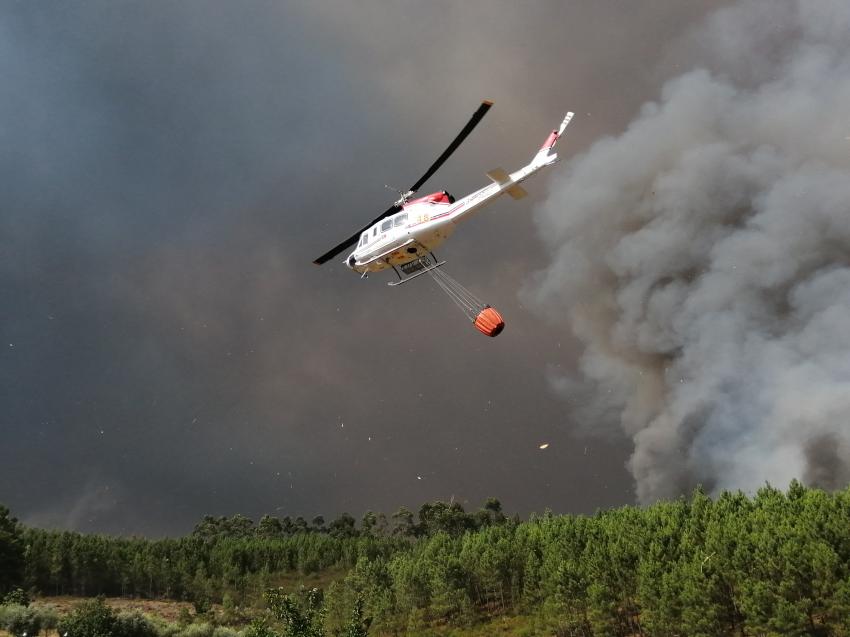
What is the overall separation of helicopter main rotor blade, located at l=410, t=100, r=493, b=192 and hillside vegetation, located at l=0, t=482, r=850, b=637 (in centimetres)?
2620

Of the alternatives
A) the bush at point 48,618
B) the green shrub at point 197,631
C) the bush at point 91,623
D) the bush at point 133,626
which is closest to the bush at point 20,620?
the bush at point 48,618

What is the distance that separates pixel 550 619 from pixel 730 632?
72.3 ft

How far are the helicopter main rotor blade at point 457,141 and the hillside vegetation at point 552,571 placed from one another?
26.2 meters

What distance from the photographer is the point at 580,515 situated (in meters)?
118

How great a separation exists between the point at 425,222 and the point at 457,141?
582 cm

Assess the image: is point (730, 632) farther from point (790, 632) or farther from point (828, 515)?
point (828, 515)

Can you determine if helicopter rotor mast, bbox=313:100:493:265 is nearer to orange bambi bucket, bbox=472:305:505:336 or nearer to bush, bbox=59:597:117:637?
orange bambi bucket, bbox=472:305:505:336

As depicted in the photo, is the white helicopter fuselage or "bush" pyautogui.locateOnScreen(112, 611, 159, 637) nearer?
the white helicopter fuselage

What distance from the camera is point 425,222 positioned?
48.6 meters

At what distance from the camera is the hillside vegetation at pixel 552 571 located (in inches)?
2625

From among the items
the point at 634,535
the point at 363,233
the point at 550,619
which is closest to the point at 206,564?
the point at 550,619

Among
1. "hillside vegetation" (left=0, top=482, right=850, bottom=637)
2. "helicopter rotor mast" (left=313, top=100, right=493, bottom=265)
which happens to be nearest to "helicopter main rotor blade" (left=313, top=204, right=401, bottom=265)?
"helicopter rotor mast" (left=313, top=100, right=493, bottom=265)

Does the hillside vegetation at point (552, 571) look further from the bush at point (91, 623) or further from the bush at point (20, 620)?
the bush at point (20, 620)

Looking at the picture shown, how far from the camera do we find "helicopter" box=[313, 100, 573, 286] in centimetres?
4572
